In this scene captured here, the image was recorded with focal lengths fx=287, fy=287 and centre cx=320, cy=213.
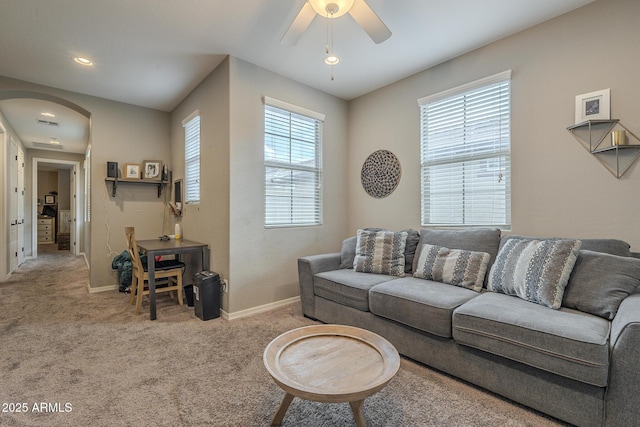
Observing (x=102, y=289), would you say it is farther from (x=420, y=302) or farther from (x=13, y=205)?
(x=420, y=302)

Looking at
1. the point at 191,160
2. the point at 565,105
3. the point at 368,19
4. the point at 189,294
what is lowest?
the point at 189,294

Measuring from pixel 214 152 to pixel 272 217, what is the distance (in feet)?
3.20

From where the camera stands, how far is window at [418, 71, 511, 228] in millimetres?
2670

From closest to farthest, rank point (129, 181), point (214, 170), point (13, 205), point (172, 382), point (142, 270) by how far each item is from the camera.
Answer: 1. point (172, 382)
2. point (142, 270)
3. point (214, 170)
4. point (129, 181)
5. point (13, 205)

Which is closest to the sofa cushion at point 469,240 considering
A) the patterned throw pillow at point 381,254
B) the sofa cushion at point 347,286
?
the patterned throw pillow at point 381,254

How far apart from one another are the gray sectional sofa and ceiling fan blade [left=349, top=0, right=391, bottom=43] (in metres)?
1.78

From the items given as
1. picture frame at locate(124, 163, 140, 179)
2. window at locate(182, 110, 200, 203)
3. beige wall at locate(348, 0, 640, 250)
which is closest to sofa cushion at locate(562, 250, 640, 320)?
beige wall at locate(348, 0, 640, 250)

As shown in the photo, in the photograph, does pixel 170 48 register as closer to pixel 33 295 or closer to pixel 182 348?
pixel 182 348

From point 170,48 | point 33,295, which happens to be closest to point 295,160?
point 170,48

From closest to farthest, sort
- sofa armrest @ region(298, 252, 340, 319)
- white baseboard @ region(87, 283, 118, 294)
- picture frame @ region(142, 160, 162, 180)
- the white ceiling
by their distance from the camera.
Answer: the white ceiling → sofa armrest @ region(298, 252, 340, 319) → white baseboard @ region(87, 283, 118, 294) → picture frame @ region(142, 160, 162, 180)

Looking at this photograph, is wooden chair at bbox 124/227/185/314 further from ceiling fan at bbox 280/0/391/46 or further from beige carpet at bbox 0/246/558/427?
ceiling fan at bbox 280/0/391/46

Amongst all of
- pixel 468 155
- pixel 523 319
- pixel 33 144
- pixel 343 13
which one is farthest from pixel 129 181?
pixel 523 319

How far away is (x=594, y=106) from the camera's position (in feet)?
7.11

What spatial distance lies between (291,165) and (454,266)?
6.90 feet
